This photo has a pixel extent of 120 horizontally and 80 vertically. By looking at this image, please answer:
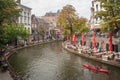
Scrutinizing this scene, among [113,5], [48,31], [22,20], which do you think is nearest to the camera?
[113,5]

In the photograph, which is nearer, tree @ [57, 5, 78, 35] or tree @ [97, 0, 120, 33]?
tree @ [97, 0, 120, 33]

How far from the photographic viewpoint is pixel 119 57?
37.8m

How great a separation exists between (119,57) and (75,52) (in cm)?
1950

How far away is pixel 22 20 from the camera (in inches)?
3637

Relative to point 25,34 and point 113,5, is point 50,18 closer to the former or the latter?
point 25,34

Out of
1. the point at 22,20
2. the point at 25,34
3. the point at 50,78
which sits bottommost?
the point at 50,78

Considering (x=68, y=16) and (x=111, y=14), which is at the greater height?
(x=68, y=16)

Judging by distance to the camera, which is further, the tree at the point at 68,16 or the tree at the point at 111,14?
the tree at the point at 68,16

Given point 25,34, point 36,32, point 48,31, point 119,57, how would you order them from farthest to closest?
point 48,31, point 36,32, point 25,34, point 119,57

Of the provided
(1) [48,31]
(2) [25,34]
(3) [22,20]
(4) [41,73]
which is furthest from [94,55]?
(1) [48,31]

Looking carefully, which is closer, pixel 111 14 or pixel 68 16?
pixel 111 14

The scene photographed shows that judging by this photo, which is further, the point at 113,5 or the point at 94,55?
the point at 94,55

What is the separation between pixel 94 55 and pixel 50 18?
378 feet

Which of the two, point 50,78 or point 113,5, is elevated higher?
point 113,5
